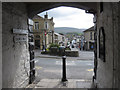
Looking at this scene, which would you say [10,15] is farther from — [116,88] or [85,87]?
[85,87]

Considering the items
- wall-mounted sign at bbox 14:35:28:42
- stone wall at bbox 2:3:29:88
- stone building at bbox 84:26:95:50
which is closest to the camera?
stone wall at bbox 2:3:29:88

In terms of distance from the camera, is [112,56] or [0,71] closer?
[112,56]

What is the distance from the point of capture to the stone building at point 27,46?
117 inches

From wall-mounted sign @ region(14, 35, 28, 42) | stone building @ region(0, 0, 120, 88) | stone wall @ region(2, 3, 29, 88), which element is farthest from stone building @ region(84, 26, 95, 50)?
wall-mounted sign @ region(14, 35, 28, 42)

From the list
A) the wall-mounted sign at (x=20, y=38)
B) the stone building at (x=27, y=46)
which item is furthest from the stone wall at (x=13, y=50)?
the wall-mounted sign at (x=20, y=38)

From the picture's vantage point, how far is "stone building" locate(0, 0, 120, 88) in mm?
2975

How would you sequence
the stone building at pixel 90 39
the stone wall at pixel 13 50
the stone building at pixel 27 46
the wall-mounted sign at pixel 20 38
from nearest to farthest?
the stone building at pixel 27 46 < the stone wall at pixel 13 50 < the wall-mounted sign at pixel 20 38 < the stone building at pixel 90 39

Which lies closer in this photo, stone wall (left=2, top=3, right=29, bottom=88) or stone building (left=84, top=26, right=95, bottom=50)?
stone wall (left=2, top=3, right=29, bottom=88)

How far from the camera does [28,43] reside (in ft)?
19.4

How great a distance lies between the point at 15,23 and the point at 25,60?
1.72m

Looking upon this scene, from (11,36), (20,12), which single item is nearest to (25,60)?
(11,36)

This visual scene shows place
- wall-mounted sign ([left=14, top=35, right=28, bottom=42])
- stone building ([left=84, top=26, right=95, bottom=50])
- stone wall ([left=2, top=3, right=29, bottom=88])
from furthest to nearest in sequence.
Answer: stone building ([left=84, top=26, right=95, bottom=50])
wall-mounted sign ([left=14, top=35, right=28, bottom=42])
stone wall ([left=2, top=3, right=29, bottom=88])

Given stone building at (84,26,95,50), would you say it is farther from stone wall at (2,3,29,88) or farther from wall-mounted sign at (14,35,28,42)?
wall-mounted sign at (14,35,28,42)

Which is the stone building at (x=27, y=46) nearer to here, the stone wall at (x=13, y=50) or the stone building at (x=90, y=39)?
the stone wall at (x=13, y=50)
